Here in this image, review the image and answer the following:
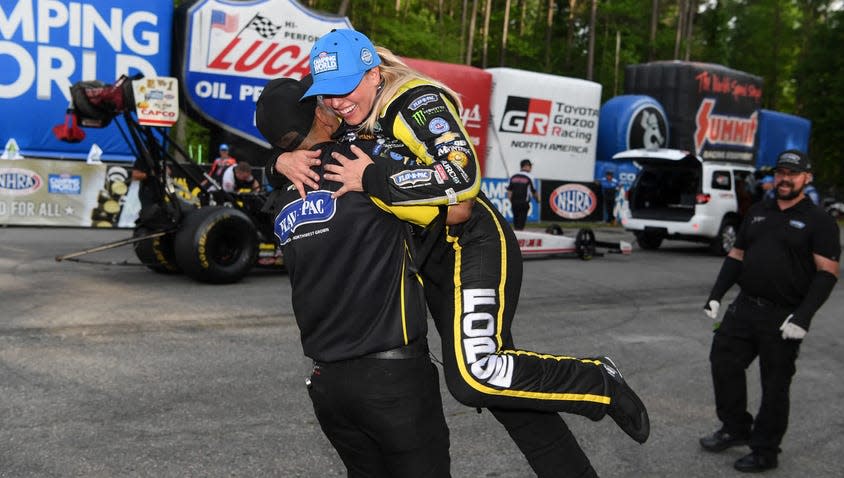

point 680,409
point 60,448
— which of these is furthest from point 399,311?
point 680,409

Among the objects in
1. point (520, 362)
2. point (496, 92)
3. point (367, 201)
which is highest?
point (496, 92)

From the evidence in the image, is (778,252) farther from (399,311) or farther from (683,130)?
(683,130)

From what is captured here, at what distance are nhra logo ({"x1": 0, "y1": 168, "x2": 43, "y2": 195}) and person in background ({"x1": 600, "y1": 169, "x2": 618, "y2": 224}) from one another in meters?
15.2

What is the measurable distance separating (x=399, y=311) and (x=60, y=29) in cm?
1863

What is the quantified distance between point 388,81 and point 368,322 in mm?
722

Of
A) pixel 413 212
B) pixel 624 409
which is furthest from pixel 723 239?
pixel 413 212

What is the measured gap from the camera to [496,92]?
2295 cm

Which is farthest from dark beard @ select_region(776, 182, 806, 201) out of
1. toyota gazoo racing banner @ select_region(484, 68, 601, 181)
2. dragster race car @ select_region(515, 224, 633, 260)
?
toyota gazoo racing banner @ select_region(484, 68, 601, 181)

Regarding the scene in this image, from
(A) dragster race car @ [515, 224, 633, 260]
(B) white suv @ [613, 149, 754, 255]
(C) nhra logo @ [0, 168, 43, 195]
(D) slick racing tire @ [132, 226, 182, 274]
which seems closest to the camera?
(D) slick racing tire @ [132, 226, 182, 274]

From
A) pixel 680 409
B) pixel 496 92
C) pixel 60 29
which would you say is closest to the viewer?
pixel 680 409

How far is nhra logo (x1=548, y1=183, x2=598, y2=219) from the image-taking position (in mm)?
23172

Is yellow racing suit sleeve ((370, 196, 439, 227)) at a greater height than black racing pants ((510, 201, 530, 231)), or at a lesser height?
greater

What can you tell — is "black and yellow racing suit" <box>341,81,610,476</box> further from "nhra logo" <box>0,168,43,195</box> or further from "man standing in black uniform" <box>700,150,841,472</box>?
"nhra logo" <box>0,168,43,195</box>

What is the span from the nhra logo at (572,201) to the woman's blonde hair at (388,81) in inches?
821
